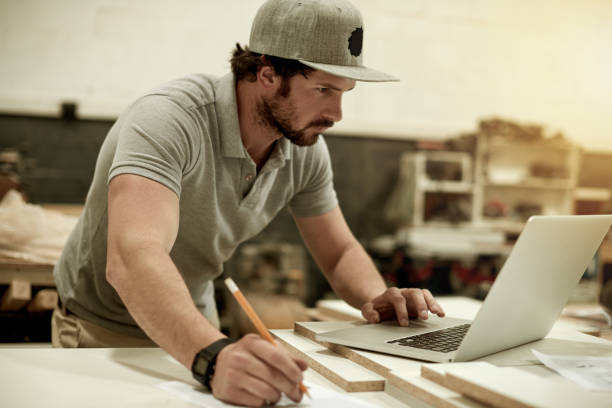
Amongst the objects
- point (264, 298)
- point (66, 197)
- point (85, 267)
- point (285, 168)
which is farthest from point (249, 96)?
point (66, 197)

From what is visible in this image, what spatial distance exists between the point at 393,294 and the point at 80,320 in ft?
2.80

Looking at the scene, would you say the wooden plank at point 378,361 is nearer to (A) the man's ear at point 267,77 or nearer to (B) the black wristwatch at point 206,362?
(B) the black wristwatch at point 206,362

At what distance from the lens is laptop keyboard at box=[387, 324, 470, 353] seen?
1142 mm

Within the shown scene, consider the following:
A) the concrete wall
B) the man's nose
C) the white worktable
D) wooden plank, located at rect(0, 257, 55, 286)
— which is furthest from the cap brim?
the concrete wall

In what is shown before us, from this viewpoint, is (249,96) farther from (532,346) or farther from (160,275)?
(532,346)

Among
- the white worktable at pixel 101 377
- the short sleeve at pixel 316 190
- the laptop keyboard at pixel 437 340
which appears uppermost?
the short sleeve at pixel 316 190

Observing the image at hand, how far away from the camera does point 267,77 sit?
1523 mm

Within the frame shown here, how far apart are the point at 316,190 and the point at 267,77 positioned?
435 mm

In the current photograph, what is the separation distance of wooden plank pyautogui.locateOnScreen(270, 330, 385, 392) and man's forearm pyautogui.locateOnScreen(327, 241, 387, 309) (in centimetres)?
39

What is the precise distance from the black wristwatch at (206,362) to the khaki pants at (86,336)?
0.74m

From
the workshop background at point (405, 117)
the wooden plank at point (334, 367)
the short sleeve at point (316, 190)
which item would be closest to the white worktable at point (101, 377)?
the wooden plank at point (334, 367)

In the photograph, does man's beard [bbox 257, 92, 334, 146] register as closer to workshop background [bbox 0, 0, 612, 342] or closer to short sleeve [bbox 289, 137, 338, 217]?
short sleeve [bbox 289, 137, 338, 217]

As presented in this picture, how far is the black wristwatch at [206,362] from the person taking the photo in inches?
37.7

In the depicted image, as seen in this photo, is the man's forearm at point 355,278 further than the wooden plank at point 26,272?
No
